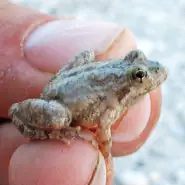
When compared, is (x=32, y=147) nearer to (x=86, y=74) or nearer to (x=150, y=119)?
(x=86, y=74)

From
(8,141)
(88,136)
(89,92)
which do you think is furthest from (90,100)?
(8,141)

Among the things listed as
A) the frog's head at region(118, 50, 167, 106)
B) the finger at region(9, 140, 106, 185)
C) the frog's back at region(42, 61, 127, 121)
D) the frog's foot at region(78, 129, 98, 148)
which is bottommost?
the finger at region(9, 140, 106, 185)

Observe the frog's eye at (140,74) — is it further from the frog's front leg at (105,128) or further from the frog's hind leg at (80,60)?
the frog's hind leg at (80,60)

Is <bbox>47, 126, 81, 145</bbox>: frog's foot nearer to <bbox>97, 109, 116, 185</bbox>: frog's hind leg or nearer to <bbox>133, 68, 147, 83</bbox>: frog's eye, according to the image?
<bbox>97, 109, 116, 185</bbox>: frog's hind leg

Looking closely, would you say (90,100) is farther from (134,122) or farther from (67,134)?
(134,122)

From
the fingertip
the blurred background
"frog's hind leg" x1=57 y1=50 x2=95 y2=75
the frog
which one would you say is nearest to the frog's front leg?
the frog

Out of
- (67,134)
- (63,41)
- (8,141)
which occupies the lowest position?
(8,141)
